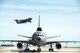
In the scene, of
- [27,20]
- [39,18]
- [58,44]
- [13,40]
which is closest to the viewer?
[58,44]

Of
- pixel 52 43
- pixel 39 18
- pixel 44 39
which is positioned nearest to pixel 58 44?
pixel 52 43

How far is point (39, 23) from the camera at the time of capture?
56.2m

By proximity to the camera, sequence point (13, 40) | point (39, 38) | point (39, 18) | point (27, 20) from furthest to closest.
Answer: point (27, 20) → point (39, 18) → point (13, 40) → point (39, 38)

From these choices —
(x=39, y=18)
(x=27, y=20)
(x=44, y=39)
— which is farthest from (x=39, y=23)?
(x=27, y=20)

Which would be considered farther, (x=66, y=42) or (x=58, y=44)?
(x=66, y=42)

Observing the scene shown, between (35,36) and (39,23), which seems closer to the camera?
(35,36)

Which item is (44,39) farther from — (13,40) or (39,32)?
(13,40)

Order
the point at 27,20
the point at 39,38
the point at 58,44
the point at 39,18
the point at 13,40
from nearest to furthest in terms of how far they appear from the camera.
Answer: the point at 39,38, the point at 58,44, the point at 13,40, the point at 39,18, the point at 27,20

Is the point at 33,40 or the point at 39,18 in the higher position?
the point at 39,18

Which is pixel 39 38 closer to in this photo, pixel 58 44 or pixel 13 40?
pixel 58 44

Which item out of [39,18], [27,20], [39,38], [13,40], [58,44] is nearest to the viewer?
[39,38]

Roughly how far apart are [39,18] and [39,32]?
1080cm

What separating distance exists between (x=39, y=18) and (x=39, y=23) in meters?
2.06

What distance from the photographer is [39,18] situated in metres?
57.8
